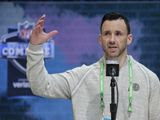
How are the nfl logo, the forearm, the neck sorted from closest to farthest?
the forearm < the neck < the nfl logo

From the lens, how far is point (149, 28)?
5.88m

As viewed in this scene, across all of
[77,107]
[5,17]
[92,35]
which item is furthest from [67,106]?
[77,107]

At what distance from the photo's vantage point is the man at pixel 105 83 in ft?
8.66

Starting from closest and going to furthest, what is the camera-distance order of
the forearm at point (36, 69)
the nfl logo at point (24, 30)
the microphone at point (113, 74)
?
the microphone at point (113, 74) → the forearm at point (36, 69) → the nfl logo at point (24, 30)

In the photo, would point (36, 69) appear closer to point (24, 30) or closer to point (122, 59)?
point (122, 59)

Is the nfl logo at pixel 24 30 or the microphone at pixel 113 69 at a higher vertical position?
the nfl logo at pixel 24 30

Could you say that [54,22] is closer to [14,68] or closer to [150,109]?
[14,68]

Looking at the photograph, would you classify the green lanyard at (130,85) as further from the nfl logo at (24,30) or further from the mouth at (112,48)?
the nfl logo at (24,30)

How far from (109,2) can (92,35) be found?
400mm

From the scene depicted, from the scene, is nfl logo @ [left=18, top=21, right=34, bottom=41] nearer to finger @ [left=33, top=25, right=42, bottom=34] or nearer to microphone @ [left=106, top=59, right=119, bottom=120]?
finger @ [left=33, top=25, right=42, bottom=34]

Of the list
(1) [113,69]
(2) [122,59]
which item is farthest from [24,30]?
(1) [113,69]

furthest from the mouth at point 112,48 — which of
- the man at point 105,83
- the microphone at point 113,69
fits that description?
the microphone at point 113,69

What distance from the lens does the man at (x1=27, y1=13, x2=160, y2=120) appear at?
264cm

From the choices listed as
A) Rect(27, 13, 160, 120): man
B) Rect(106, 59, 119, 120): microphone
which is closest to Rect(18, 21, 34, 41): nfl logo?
Rect(27, 13, 160, 120): man
